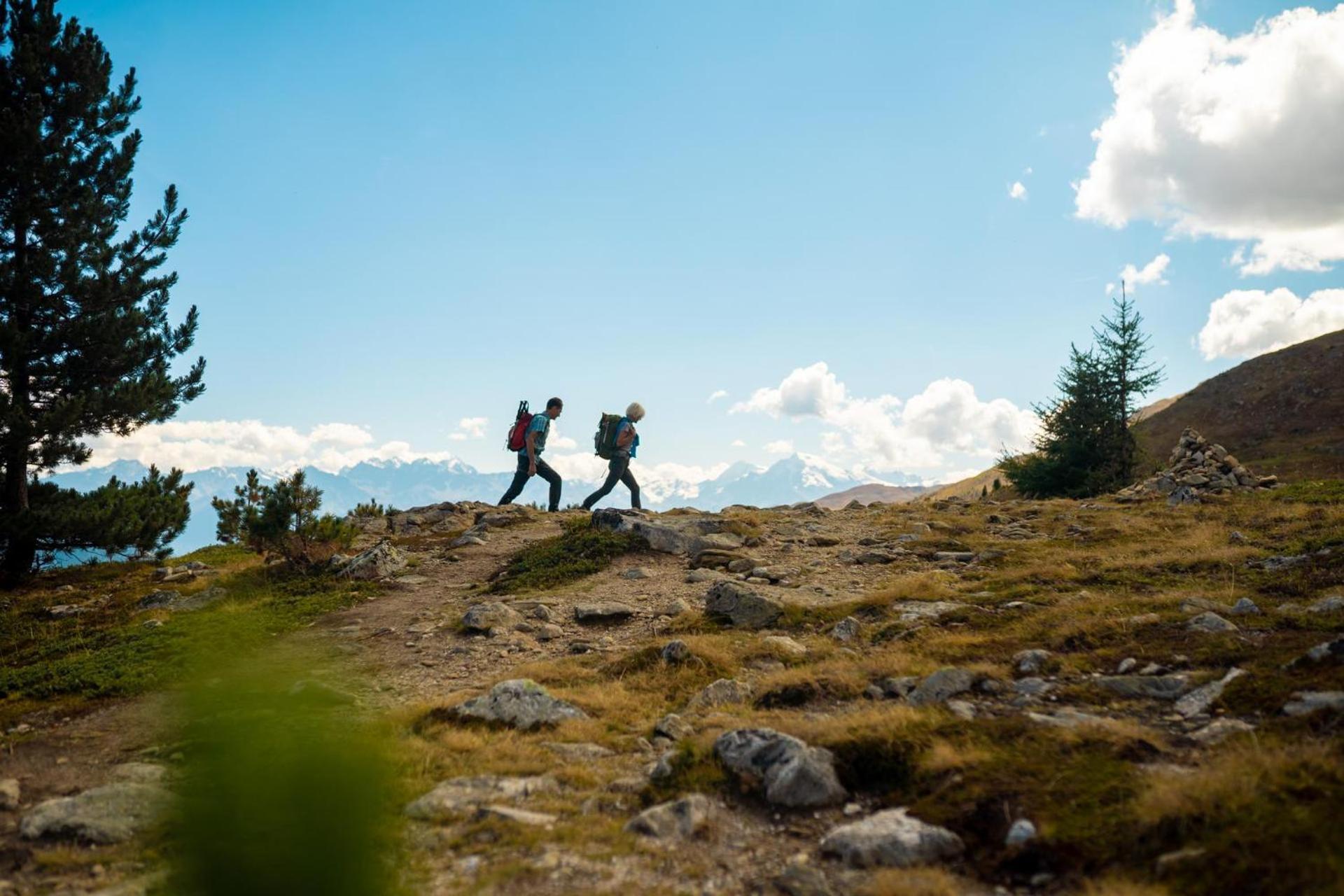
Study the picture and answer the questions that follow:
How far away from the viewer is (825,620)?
36.6 feet

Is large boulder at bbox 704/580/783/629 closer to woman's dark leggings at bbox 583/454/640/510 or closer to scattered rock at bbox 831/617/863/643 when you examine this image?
scattered rock at bbox 831/617/863/643

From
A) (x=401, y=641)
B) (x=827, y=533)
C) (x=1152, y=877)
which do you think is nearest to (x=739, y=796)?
(x=1152, y=877)

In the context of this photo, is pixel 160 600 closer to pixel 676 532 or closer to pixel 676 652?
pixel 676 532

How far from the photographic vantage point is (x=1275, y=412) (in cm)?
6172

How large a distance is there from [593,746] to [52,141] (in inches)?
791

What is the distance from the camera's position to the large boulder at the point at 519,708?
7.30 meters

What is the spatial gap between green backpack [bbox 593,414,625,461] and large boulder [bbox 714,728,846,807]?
1632 cm

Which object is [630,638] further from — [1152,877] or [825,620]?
[1152,877]

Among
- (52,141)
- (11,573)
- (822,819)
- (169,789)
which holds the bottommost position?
(822,819)

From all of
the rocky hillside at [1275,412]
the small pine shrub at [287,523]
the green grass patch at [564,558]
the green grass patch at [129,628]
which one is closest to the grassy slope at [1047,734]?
the green grass patch at [129,628]

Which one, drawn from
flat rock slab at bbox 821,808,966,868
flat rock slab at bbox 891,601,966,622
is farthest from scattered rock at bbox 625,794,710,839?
flat rock slab at bbox 891,601,966,622

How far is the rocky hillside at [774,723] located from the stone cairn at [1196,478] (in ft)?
29.3

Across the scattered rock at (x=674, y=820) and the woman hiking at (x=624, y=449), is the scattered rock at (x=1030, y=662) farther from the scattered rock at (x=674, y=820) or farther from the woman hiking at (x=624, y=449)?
the woman hiking at (x=624, y=449)

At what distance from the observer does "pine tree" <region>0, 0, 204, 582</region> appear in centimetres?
1608
